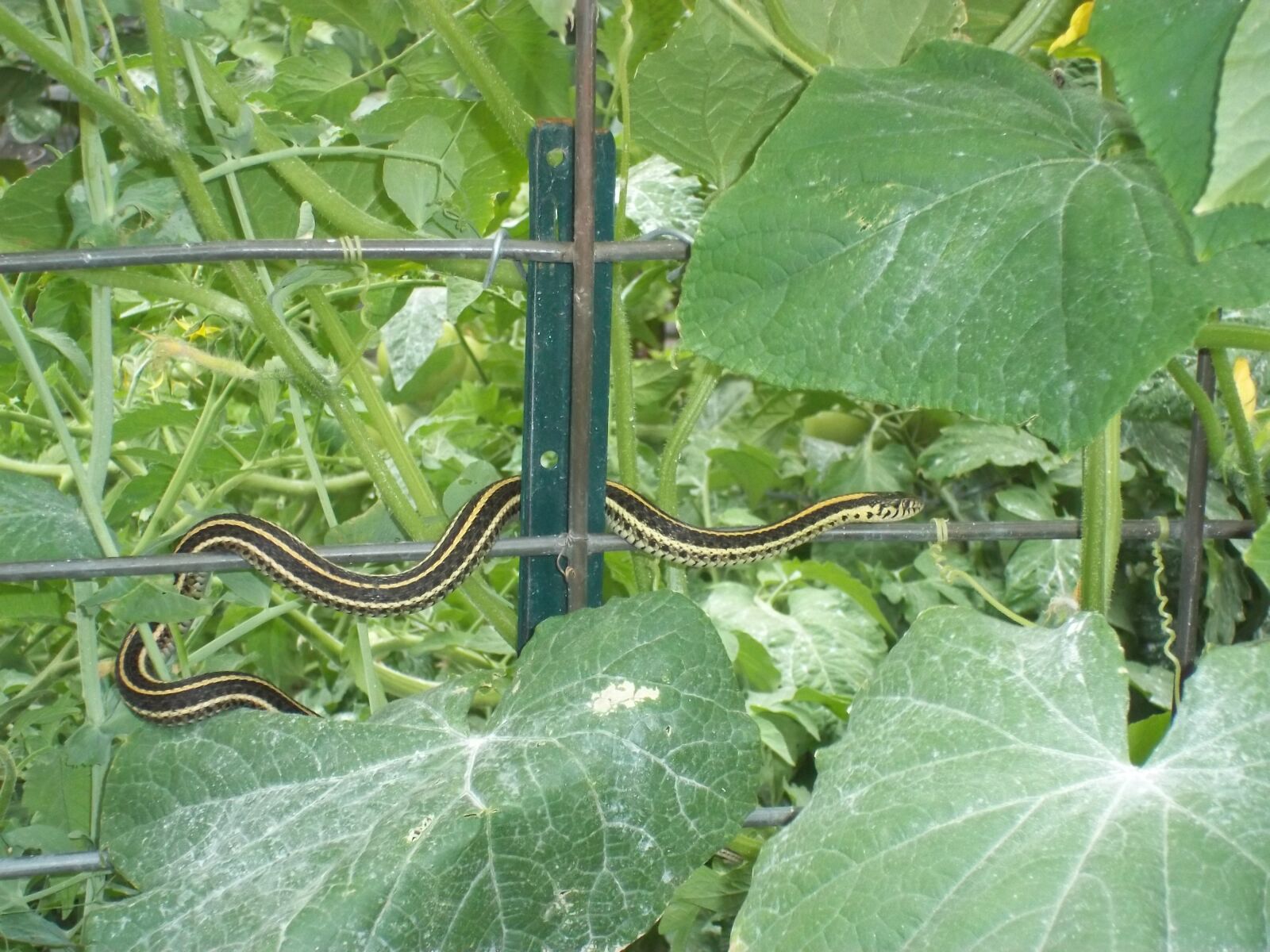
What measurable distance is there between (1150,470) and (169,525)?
4.02 feet

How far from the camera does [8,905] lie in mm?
834

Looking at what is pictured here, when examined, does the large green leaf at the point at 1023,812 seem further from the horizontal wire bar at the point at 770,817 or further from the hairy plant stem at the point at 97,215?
the hairy plant stem at the point at 97,215

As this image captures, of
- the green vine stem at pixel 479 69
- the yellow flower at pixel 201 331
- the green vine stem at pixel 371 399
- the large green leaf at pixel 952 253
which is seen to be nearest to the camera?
the large green leaf at pixel 952 253

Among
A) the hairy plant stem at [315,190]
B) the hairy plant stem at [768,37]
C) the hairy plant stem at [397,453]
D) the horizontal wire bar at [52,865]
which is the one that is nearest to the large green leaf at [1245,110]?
the hairy plant stem at [768,37]

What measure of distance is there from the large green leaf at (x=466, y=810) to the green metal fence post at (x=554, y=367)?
0.07m

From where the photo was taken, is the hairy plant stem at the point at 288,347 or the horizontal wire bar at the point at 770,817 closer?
the hairy plant stem at the point at 288,347

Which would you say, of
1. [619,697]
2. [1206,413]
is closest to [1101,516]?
[1206,413]

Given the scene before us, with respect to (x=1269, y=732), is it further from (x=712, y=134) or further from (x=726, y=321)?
(x=712, y=134)

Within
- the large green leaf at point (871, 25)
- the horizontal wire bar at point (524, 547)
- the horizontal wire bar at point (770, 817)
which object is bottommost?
the horizontal wire bar at point (770, 817)

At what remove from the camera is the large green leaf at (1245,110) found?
1.55ft

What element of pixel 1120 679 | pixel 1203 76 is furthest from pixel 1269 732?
pixel 1203 76

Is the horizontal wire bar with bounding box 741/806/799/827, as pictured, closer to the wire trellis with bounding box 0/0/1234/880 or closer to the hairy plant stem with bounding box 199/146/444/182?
the wire trellis with bounding box 0/0/1234/880

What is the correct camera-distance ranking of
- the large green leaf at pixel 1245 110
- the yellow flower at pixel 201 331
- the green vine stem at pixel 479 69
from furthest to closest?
the yellow flower at pixel 201 331 → the green vine stem at pixel 479 69 → the large green leaf at pixel 1245 110

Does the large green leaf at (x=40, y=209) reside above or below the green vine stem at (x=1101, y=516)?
above
